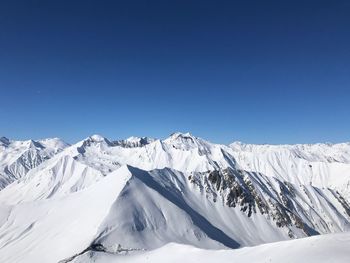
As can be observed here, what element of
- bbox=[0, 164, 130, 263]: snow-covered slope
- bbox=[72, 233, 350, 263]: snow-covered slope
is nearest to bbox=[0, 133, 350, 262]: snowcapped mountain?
bbox=[0, 164, 130, 263]: snow-covered slope

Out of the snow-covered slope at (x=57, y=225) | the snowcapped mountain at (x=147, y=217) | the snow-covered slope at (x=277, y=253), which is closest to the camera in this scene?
the snow-covered slope at (x=277, y=253)

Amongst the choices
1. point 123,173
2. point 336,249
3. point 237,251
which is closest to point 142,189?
point 123,173

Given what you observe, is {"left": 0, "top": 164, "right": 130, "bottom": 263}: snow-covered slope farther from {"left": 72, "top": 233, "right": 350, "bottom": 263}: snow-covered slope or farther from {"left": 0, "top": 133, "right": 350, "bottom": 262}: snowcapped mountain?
{"left": 72, "top": 233, "right": 350, "bottom": 263}: snow-covered slope

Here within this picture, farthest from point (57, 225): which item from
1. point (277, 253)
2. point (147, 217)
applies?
point (277, 253)

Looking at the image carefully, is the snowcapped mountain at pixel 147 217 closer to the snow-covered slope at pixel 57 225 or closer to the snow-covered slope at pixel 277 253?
the snow-covered slope at pixel 57 225

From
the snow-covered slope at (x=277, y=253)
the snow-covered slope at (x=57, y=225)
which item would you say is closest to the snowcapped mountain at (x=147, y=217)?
the snow-covered slope at (x=57, y=225)

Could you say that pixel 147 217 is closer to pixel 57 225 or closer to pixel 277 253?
pixel 57 225

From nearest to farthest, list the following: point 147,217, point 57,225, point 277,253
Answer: point 277,253, point 147,217, point 57,225

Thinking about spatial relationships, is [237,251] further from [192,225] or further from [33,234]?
[33,234]
